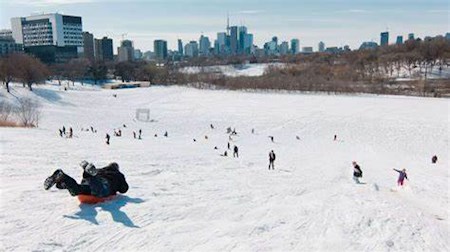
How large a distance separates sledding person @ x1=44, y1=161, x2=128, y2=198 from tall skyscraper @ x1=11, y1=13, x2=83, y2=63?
402ft

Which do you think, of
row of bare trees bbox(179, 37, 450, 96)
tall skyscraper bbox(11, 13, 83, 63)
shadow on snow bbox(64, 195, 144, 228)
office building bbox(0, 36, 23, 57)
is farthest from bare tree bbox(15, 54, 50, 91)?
office building bbox(0, 36, 23, 57)

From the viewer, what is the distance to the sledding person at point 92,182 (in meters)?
10.7

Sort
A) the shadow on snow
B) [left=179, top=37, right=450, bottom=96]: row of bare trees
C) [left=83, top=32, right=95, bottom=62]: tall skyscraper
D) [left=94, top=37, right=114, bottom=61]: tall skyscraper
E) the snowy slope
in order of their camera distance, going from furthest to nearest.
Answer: [left=94, top=37, right=114, bottom=61]: tall skyscraper < [left=83, top=32, right=95, bottom=62]: tall skyscraper < [left=179, top=37, right=450, bottom=96]: row of bare trees < the shadow on snow < the snowy slope

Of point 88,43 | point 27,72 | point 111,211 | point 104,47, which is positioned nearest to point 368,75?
point 27,72

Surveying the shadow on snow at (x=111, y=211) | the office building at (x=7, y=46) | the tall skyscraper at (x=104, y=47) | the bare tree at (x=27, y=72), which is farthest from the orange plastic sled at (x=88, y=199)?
the tall skyscraper at (x=104, y=47)

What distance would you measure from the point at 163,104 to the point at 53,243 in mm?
56674

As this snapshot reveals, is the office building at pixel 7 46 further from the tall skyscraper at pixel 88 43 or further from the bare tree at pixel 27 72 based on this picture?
the bare tree at pixel 27 72

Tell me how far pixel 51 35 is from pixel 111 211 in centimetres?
13964

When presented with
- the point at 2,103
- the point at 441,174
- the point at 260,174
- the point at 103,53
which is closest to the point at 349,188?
the point at 260,174

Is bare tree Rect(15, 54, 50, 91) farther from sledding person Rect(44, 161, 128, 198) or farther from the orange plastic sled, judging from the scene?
the orange plastic sled

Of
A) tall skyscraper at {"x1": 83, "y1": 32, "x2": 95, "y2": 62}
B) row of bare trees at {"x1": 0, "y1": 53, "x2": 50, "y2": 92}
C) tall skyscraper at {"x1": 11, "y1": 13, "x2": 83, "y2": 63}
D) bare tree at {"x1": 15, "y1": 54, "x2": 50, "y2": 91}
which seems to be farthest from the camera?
tall skyscraper at {"x1": 83, "y1": 32, "x2": 95, "y2": 62}

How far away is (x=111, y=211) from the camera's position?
10977mm

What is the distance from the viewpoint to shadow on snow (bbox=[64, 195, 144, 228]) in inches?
409

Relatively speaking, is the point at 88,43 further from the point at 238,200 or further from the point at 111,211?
the point at 111,211
